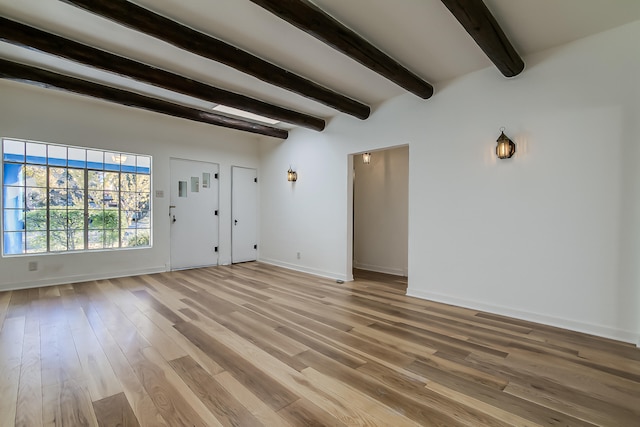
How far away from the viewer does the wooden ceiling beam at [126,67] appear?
263cm

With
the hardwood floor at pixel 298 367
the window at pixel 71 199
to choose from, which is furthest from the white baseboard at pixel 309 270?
the window at pixel 71 199

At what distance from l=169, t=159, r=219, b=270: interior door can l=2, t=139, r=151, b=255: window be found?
1.54 ft

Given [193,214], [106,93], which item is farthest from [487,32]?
[193,214]

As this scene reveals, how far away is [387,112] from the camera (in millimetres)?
4301

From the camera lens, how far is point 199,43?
2.70 meters

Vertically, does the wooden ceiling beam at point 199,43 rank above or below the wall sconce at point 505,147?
above

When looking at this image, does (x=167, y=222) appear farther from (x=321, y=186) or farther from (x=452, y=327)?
(x=452, y=327)

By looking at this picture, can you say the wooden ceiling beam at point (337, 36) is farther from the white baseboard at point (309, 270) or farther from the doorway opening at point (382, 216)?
the white baseboard at point (309, 270)

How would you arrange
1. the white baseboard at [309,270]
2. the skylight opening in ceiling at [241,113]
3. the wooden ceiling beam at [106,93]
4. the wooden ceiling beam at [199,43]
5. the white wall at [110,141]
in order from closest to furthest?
the wooden ceiling beam at [199,43], the wooden ceiling beam at [106,93], the white wall at [110,141], the skylight opening in ceiling at [241,113], the white baseboard at [309,270]

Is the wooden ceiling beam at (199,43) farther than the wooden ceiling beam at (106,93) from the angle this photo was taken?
No

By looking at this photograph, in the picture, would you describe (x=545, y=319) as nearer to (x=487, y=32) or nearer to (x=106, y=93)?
(x=487, y=32)

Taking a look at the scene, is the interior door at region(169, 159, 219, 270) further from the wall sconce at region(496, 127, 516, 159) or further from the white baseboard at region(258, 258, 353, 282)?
the wall sconce at region(496, 127, 516, 159)

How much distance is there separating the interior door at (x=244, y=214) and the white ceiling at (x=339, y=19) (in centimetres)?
307

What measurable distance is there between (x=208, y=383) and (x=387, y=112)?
392 cm
